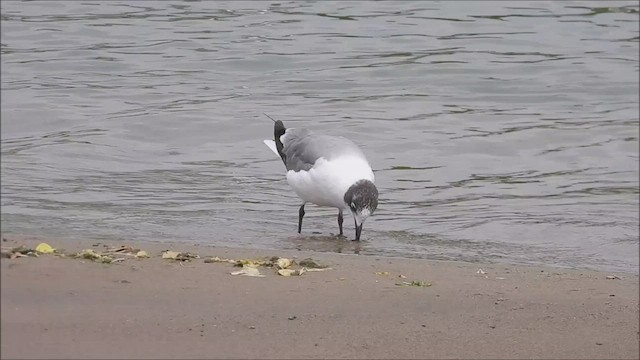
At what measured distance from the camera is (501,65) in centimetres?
1507

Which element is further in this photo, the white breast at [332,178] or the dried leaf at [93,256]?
the white breast at [332,178]

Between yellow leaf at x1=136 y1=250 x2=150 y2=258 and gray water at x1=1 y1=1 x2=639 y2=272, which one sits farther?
gray water at x1=1 y1=1 x2=639 y2=272

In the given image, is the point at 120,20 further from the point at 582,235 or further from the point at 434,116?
the point at 582,235

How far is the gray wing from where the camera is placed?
8.48m

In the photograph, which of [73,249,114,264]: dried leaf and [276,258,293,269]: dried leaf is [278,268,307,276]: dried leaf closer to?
[276,258,293,269]: dried leaf

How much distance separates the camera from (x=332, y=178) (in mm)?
8281

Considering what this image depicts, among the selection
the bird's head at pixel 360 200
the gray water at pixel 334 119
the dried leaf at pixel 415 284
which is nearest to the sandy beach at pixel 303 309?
the dried leaf at pixel 415 284

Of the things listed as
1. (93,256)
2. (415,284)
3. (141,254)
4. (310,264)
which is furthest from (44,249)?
(415,284)

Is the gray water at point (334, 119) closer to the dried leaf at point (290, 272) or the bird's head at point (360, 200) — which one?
the bird's head at point (360, 200)

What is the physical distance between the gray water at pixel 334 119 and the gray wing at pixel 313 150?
17.2 inches

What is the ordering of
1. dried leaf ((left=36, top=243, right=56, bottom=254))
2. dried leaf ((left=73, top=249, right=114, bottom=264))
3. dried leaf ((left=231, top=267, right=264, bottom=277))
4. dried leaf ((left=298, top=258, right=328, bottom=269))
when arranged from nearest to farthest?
dried leaf ((left=36, top=243, right=56, bottom=254)) < dried leaf ((left=73, top=249, right=114, bottom=264)) < dried leaf ((left=231, top=267, right=264, bottom=277)) < dried leaf ((left=298, top=258, right=328, bottom=269))

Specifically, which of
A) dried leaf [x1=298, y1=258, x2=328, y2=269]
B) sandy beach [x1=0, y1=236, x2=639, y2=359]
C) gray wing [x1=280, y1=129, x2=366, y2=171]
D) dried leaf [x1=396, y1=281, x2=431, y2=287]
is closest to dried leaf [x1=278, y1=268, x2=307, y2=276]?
sandy beach [x1=0, y1=236, x2=639, y2=359]

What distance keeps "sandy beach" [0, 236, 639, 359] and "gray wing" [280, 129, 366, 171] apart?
6.03 ft

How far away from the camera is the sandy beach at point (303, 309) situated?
3541 millimetres
